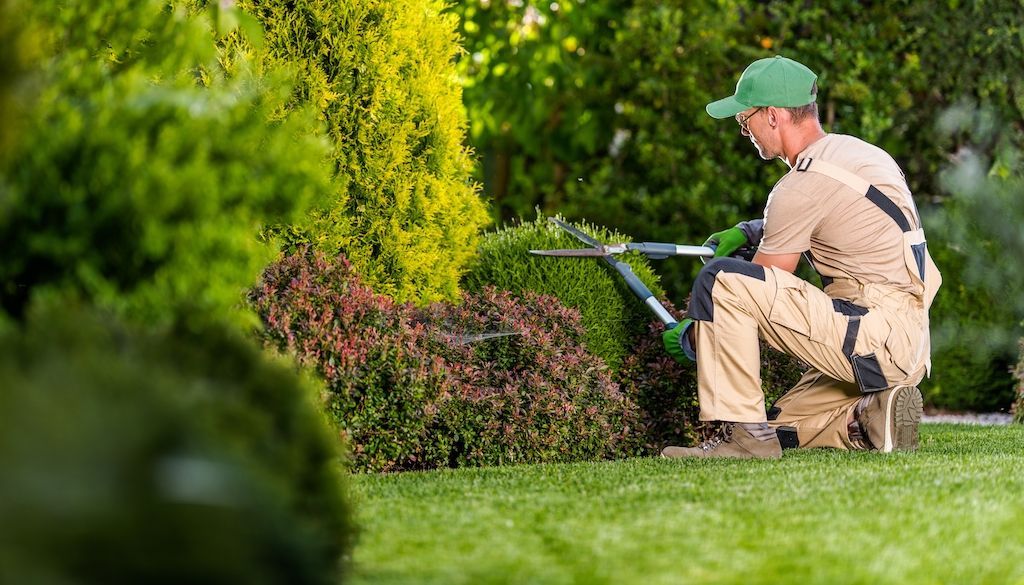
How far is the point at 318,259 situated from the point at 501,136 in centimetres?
504

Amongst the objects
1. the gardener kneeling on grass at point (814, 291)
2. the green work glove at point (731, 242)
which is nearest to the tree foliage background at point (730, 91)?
the green work glove at point (731, 242)

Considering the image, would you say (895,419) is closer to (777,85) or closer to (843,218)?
(843,218)

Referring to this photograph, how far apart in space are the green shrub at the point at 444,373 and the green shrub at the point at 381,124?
27 cm

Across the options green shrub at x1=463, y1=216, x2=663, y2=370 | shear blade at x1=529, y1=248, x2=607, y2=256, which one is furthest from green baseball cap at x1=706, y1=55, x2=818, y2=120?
green shrub at x1=463, y1=216, x2=663, y2=370

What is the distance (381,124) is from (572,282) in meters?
1.22

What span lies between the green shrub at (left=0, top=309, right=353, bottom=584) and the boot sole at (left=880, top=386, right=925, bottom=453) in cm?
369

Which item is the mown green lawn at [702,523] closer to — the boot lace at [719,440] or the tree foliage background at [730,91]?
the boot lace at [719,440]

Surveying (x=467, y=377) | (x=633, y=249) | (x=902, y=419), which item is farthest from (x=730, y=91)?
(x=467, y=377)

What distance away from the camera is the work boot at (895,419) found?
5.14 metres

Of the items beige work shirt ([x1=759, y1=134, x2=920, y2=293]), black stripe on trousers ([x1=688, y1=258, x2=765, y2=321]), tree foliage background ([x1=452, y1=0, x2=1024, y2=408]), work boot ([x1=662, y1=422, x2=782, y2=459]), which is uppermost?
tree foliage background ([x1=452, y1=0, x2=1024, y2=408])

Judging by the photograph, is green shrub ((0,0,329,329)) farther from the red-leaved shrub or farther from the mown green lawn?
the red-leaved shrub

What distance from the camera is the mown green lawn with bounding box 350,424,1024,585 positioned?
2.66m

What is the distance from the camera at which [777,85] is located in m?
5.20

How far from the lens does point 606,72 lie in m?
9.34
